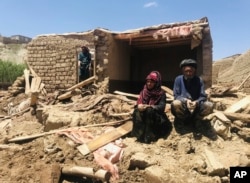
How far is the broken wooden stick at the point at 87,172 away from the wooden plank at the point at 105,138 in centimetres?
57

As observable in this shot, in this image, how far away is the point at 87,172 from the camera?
15.2ft

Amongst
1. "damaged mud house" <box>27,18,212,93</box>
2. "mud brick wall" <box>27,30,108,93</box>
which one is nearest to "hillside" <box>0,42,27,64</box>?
"mud brick wall" <box>27,30,108,93</box>

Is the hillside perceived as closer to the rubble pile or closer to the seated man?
the rubble pile

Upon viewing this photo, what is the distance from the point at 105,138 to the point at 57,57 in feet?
21.1

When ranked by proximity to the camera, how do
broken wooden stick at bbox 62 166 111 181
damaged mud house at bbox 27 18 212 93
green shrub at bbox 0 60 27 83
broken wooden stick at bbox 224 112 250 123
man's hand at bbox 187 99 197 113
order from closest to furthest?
broken wooden stick at bbox 62 166 111 181, man's hand at bbox 187 99 197 113, broken wooden stick at bbox 224 112 250 123, damaged mud house at bbox 27 18 212 93, green shrub at bbox 0 60 27 83

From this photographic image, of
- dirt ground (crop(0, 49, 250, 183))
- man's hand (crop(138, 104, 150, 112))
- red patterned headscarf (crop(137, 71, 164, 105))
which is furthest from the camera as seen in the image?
red patterned headscarf (crop(137, 71, 164, 105))

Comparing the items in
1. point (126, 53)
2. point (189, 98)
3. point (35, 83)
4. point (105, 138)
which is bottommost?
point (105, 138)

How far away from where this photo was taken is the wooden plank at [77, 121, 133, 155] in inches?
213

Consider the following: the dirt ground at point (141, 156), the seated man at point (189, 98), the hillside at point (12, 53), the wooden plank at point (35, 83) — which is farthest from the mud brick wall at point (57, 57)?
the hillside at point (12, 53)

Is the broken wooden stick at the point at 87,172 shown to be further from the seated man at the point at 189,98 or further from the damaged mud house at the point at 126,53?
the damaged mud house at the point at 126,53

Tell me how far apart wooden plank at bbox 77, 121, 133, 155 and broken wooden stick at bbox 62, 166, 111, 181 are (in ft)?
1.86

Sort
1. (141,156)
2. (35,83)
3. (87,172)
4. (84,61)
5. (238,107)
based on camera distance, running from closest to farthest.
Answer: (87,172) < (141,156) < (238,107) < (84,61) < (35,83)

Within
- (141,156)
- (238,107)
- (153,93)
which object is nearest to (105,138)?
(141,156)

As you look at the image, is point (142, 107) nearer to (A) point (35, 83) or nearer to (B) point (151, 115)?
(B) point (151, 115)
